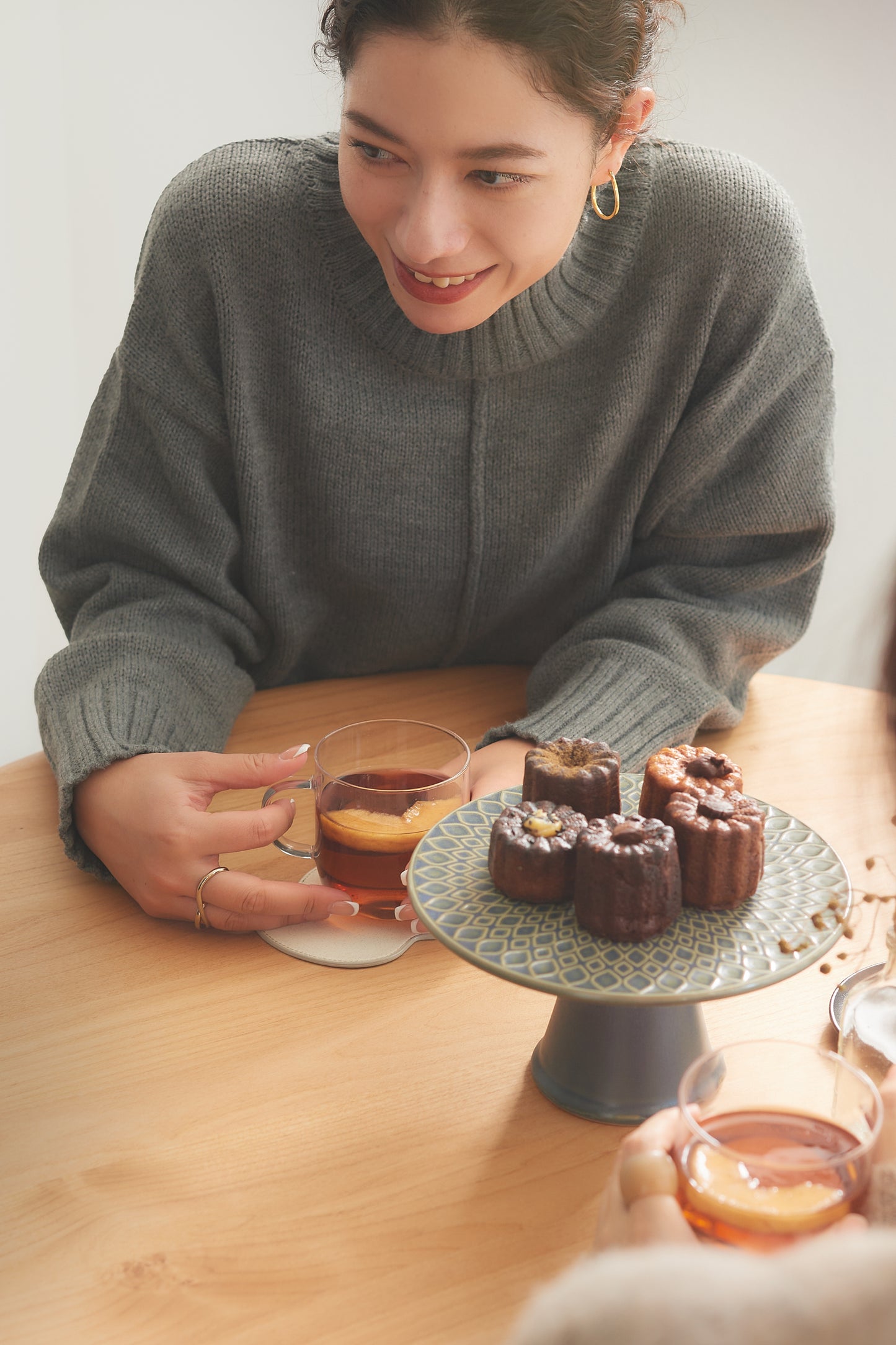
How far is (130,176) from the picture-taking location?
2.38 metres

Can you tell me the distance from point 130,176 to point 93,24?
267 millimetres

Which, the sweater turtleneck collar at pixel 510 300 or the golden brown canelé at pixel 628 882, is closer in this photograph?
the golden brown canelé at pixel 628 882

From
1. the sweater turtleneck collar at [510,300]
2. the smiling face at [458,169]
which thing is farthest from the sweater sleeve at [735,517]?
the smiling face at [458,169]

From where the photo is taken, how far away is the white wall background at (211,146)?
219 cm

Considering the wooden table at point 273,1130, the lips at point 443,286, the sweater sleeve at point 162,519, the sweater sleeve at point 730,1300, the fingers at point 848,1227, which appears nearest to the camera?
the sweater sleeve at point 730,1300

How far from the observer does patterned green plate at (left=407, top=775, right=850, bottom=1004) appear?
0.70m

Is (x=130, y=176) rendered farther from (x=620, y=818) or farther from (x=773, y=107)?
(x=620, y=818)

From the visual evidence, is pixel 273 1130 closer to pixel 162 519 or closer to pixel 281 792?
pixel 281 792

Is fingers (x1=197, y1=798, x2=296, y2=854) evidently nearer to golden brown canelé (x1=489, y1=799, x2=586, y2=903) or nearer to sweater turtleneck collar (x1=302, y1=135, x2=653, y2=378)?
golden brown canelé (x1=489, y1=799, x2=586, y2=903)

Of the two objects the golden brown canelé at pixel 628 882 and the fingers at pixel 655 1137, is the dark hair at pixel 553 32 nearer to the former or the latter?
the golden brown canelé at pixel 628 882

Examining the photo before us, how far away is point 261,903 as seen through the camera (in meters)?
0.97

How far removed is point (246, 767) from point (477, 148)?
559mm

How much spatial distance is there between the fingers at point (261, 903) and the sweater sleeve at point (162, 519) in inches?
10.5

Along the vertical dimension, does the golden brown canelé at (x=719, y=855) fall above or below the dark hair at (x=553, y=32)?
below
